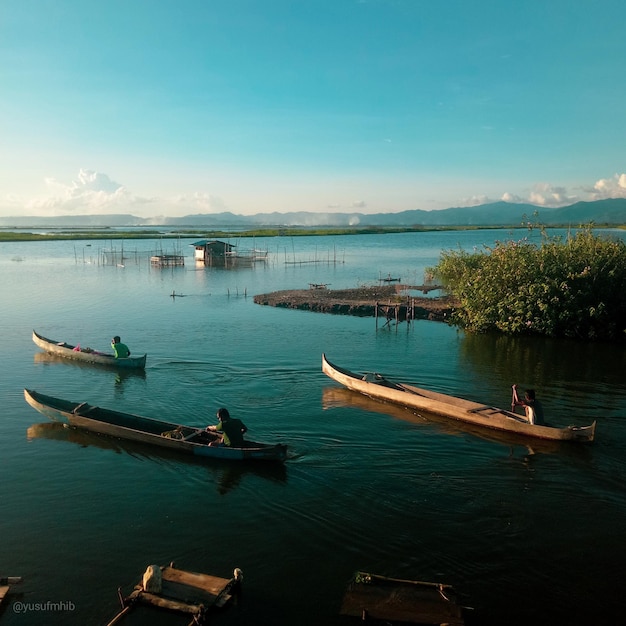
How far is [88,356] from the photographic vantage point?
77.6 feet

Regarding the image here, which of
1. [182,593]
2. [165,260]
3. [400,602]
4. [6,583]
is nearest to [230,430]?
[182,593]

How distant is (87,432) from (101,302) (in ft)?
83.4

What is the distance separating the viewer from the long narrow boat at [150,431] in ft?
44.6

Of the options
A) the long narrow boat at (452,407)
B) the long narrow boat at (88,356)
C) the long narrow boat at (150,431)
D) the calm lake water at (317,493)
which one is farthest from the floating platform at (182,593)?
the long narrow boat at (88,356)

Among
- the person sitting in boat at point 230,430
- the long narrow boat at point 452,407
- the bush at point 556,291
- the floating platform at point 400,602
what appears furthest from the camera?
the bush at point 556,291

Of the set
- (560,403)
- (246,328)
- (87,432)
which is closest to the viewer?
(87,432)

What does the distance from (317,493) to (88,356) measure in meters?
14.9

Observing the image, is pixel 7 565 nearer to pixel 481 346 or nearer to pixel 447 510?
pixel 447 510

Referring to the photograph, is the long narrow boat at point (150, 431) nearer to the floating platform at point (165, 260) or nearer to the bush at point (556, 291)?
the bush at point (556, 291)

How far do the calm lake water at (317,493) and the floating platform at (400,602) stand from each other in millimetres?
415

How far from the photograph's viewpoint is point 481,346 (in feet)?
89.4

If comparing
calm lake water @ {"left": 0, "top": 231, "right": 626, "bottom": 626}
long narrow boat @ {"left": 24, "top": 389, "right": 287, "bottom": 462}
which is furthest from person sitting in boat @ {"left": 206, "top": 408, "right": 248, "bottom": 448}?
calm lake water @ {"left": 0, "top": 231, "right": 626, "bottom": 626}

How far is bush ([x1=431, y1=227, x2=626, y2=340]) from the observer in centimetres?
2712

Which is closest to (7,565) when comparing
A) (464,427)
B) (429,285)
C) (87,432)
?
(87,432)
